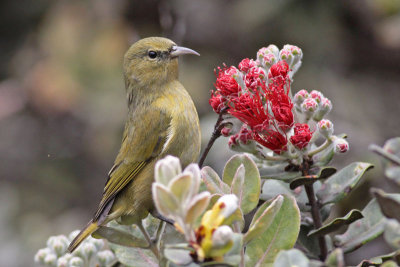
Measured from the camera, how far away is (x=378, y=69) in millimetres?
4527

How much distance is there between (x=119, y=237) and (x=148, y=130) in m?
1.38

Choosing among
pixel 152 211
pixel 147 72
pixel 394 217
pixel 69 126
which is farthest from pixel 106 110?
pixel 394 217

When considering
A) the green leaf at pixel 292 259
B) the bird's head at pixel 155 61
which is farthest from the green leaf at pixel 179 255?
the bird's head at pixel 155 61

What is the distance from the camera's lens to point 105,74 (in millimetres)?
4797

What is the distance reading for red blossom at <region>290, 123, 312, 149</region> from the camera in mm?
1660

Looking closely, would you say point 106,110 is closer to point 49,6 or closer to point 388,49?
point 49,6

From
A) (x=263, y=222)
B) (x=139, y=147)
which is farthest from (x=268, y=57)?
(x=139, y=147)

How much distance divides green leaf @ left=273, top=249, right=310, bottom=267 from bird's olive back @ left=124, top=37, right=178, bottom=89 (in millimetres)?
2294

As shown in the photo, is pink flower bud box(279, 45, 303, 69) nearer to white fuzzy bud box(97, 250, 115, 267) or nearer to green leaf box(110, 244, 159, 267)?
→ green leaf box(110, 244, 159, 267)

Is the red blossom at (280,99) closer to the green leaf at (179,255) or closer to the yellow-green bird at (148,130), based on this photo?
the green leaf at (179,255)

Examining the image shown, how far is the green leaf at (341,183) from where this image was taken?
1.75 metres

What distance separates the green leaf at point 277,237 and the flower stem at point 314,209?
249 millimetres

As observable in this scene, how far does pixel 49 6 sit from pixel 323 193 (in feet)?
14.5

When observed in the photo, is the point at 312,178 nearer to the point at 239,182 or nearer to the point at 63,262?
the point at 239,182
